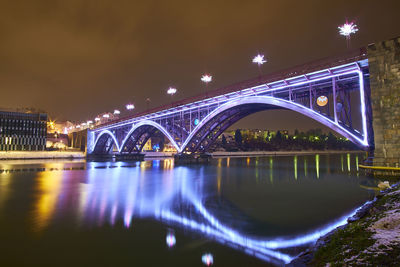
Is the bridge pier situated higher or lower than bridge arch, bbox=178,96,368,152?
lower

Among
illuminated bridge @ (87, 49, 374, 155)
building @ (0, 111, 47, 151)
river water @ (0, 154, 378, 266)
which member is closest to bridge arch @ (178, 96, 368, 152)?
illuminated bridge @ (87, 49, 374, 155)

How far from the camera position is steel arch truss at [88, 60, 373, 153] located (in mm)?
18734

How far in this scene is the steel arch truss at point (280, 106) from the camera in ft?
61.5

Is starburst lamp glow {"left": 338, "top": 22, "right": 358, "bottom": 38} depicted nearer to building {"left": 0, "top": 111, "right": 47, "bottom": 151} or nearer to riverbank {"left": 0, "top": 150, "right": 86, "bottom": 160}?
riverbank {"left": 0, "top": 150, "right": 86, "bottom": 160}

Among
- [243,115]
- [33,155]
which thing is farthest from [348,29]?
[33,155]

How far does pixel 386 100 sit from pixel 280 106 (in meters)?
9.73

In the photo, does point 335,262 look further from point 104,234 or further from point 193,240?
point 104,234

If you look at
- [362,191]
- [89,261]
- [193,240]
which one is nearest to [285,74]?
[362,191]

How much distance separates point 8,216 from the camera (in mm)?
9297

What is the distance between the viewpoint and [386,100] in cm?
1642

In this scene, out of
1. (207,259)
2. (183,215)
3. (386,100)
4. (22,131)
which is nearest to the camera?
(207,259)

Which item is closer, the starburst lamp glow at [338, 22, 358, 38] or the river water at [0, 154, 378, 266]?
the river water at [0, 154, 378, 266]

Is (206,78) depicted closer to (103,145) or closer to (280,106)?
(280,106)

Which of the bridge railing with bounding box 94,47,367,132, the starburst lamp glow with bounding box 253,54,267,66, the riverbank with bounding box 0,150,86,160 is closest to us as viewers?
the bridge railing with bounding box 94,47,367,132
